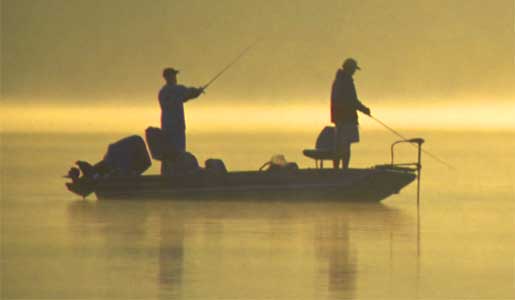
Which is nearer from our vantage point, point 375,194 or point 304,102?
point 375,194

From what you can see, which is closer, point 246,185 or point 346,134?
point 246,185

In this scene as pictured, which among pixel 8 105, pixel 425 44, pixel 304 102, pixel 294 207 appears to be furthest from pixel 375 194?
pixel 425 44

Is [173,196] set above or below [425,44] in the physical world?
below

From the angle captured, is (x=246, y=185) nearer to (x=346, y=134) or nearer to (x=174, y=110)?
(x=174, y=110)

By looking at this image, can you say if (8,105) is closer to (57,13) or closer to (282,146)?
(57,13)

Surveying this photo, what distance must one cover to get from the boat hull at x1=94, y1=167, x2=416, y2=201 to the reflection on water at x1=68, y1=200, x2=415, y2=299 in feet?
0.52

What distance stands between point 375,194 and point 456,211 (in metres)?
1.08

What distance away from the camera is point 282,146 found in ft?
134

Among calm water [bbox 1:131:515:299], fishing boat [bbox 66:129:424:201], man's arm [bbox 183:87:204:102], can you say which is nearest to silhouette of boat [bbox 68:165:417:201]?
fishing boat [bbox 66:129:424:201]

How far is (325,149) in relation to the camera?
23.1 m

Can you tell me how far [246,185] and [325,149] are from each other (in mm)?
898

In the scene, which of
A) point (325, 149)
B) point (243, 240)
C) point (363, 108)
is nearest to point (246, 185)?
point (325, 149)

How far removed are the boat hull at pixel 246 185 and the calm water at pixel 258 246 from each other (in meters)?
0.14

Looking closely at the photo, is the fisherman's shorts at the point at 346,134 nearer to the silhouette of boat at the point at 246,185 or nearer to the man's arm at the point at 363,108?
the man's arm at the point at 363,108
